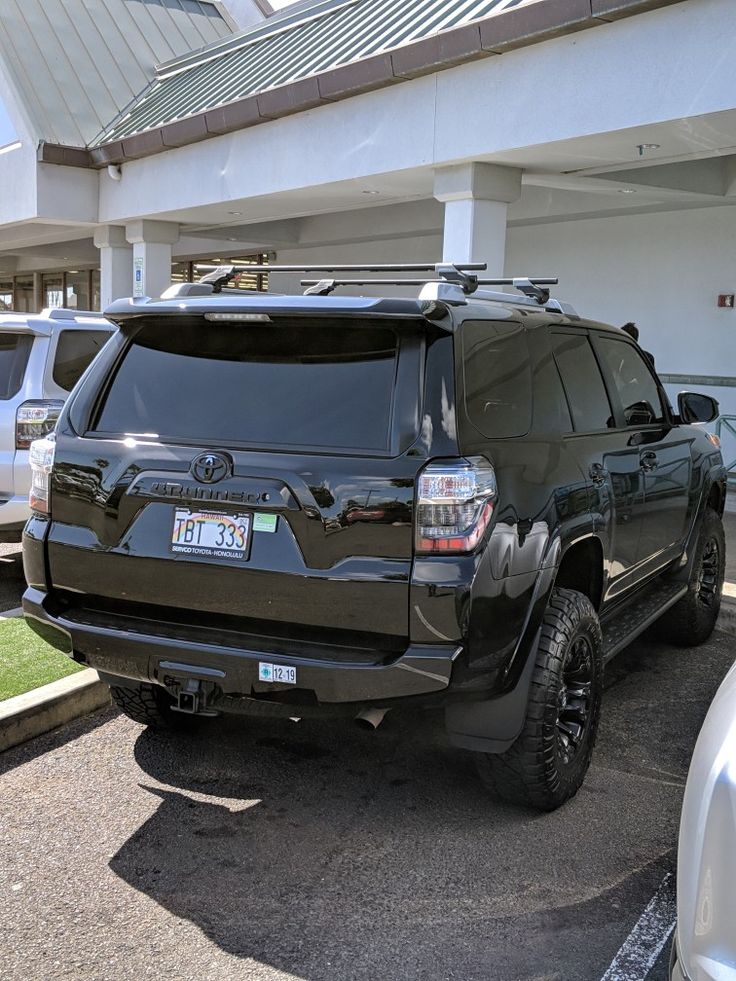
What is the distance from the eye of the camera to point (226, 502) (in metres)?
3.37

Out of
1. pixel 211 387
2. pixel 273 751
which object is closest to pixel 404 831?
pixel 273 751

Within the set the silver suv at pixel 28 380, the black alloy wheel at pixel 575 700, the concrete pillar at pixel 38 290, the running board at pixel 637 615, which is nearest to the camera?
the black alloy wheel at pixel 575 700

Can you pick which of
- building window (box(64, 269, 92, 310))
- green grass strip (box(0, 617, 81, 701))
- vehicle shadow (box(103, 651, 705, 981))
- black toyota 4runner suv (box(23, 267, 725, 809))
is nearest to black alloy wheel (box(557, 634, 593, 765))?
black toyota 4runner suv (box(23, 267, 725, 809))

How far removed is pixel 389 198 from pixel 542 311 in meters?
7.96

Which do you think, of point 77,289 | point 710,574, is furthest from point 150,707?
point 77,289

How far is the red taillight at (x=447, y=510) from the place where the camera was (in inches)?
127

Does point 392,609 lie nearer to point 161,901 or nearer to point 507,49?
point 161,901

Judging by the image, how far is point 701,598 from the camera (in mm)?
6102

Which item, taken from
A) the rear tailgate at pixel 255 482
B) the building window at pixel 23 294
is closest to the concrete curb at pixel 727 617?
the rear tailgate at pixel 255 482

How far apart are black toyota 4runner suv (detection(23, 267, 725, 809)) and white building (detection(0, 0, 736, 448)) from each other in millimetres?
4473

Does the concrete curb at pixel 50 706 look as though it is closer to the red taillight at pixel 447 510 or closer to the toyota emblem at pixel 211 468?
the toyota emblem at pixel 211 468

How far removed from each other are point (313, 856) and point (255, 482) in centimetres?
134

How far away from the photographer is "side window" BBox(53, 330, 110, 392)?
6781mm

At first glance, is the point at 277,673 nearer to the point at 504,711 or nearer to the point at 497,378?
the point at 504,711
